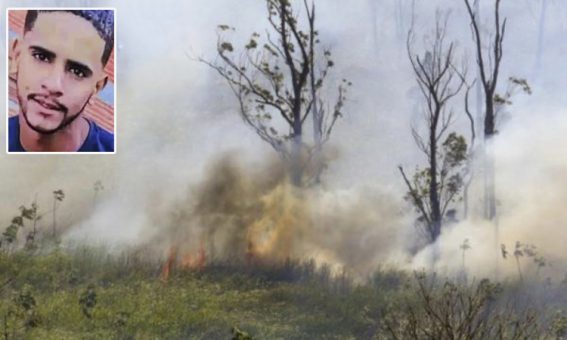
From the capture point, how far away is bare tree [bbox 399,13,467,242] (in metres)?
6.75

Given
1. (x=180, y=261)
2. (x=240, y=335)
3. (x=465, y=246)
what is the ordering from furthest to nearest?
(x=180, y=261)
(x=465, y=246)
(x=240, y=335)

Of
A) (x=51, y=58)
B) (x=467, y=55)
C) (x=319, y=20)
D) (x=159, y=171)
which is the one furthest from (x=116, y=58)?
(x=467, y=55)

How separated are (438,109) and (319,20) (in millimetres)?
1105

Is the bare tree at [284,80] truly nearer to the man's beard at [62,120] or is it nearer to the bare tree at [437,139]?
the bare tree at [437,139]

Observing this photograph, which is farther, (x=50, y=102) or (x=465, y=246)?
(x=50, y=102)

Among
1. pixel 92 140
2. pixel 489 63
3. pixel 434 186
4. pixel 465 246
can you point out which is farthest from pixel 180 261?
pixel 489 63

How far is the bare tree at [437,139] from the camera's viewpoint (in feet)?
22.2

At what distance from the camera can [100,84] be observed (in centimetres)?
686

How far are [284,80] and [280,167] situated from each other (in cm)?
66

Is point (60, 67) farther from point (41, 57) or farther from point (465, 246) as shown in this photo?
point (465, 246)

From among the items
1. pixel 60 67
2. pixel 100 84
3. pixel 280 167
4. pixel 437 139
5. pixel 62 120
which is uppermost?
pixel 60 67

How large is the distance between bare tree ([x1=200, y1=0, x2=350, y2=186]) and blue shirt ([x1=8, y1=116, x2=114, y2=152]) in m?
0.94

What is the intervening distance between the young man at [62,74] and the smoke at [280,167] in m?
0.13

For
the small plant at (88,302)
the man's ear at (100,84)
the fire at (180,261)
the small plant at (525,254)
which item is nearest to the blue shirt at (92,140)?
the man's ear at (100,84)
